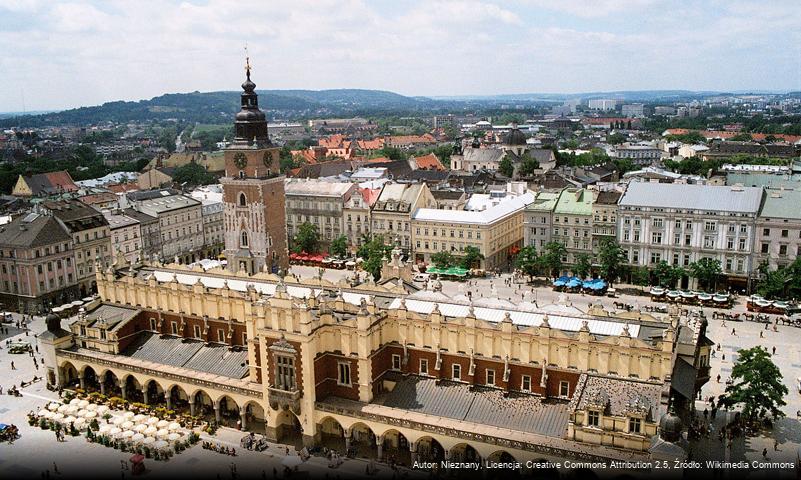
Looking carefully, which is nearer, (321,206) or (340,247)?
(340,247)

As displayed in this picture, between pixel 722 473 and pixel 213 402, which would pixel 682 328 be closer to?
pixel 722 473

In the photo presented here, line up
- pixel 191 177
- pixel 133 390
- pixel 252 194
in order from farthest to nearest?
pixel 191 177 < pixel 252 194 < pixel 133 390

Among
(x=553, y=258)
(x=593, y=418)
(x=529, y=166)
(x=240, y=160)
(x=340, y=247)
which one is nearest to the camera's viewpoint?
(x=593, y=418)

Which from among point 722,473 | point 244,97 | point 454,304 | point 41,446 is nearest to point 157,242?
point 244,97

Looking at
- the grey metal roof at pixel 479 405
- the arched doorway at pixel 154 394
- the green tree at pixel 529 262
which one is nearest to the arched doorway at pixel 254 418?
the arched doorway at pixel 154 394

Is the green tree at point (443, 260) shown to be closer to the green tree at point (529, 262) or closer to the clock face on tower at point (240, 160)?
the green tree at point (529, 262)

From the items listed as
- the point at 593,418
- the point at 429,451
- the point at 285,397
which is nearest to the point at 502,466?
the point at 593,418

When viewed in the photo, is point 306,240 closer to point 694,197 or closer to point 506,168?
point 694,197
